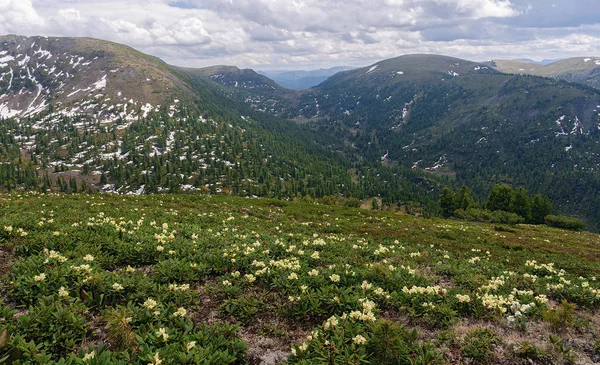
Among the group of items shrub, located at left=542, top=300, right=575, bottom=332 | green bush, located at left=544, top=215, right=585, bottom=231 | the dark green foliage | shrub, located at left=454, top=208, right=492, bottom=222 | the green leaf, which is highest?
the green leaf

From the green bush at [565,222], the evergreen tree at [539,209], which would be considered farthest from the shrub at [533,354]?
the evergreen tree at [539,209]

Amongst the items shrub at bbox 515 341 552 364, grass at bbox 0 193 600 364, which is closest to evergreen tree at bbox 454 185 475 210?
grass at bbox 0 193 600 364

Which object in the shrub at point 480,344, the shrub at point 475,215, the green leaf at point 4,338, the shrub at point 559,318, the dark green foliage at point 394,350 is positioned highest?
the green leaf at point 4,338

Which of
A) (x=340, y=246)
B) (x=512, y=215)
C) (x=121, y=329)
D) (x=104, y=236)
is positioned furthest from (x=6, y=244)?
(x=512, y=215)

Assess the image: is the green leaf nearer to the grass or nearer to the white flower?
the grass

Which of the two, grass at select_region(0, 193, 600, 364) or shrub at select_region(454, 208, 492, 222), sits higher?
grass at select_region(0, 193, 600, 364)

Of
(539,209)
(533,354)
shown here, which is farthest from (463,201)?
(533,354)

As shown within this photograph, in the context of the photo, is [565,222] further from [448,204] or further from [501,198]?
[448,204]

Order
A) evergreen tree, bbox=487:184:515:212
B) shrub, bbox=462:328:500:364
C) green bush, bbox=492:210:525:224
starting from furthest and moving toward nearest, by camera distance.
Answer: evergreen tree, bbox=487:184:515:212 → green bush, bbox=492:210:525:224 → shrub, bbox=462:328:500:364

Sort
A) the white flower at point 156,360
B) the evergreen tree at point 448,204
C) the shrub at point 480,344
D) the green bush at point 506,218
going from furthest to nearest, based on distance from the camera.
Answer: the evergreen tree at point 448,204
the green bush at point 506,218
the shrub at point 480,344
the white flower at point 156,360

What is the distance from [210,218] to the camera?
2842 cm

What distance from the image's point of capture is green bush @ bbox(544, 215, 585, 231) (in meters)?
92.1

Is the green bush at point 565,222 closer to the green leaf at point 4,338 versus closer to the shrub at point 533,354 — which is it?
the shrub at point 533,354

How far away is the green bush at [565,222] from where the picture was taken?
9206 centimetres
